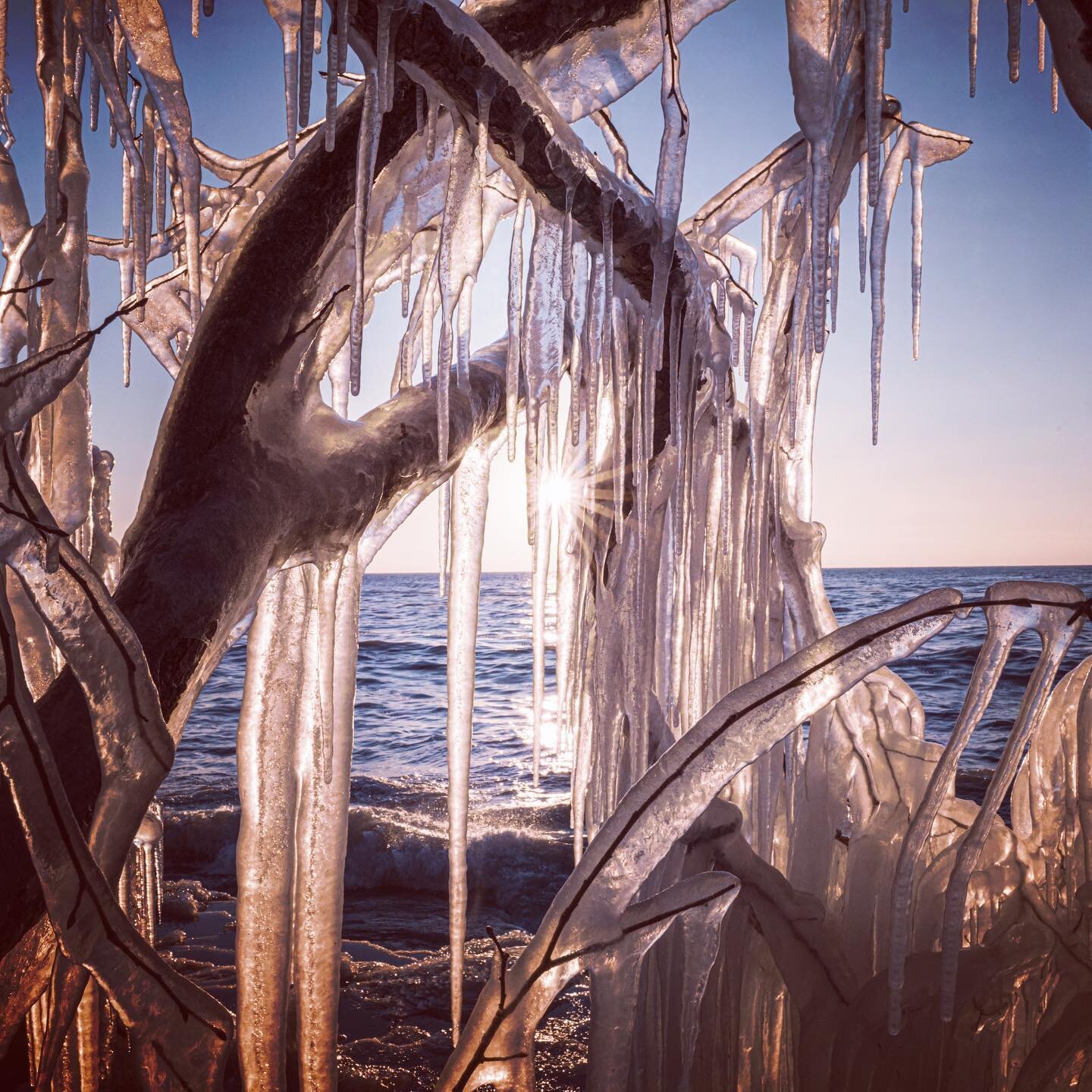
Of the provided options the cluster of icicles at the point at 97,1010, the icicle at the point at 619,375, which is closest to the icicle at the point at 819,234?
the icicle at the point at 619,375

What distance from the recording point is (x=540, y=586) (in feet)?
7.50

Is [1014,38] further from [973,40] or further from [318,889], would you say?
[318,889]

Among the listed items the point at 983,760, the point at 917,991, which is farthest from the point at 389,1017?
the point at 983,760

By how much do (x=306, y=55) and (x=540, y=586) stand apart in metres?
1.49

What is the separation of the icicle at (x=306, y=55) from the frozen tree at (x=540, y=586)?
0.05 feet

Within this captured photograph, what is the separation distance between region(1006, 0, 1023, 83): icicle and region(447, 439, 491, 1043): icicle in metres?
1.59

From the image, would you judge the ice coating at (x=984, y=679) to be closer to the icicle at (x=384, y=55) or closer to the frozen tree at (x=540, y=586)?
the frozen tree at (x=540, y=586)

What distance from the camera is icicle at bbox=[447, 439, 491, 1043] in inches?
85.1

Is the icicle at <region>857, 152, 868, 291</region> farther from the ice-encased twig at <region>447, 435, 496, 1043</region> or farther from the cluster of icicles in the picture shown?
the cluster of icicles

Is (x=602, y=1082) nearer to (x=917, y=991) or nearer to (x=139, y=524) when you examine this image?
(x=917, y=991)

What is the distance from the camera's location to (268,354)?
1.50 meters

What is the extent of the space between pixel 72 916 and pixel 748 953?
6.01 feet

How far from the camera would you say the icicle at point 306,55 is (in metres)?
1.24

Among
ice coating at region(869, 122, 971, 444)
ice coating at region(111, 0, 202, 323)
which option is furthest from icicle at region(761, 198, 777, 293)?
ice coating at region(111, 0, 202, 323)
